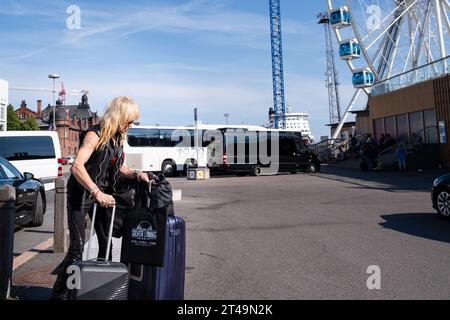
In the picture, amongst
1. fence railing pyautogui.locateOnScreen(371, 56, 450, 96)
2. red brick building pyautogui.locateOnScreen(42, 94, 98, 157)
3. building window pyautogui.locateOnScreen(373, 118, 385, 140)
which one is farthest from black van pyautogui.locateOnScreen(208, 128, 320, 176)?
red brick building pyautogui.locateOnScreen(42, 94, 98, 157)

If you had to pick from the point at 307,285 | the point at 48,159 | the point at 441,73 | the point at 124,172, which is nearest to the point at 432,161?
the point at 441,73

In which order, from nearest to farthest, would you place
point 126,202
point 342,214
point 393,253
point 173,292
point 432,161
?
point 173,292, point 126,202, point 393,253, point 342,214, point 432,161

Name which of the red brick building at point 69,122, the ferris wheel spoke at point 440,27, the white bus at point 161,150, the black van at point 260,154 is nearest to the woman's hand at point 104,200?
the black van at point 260,154

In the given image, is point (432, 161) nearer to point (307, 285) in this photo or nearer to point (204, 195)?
point (204, 195)

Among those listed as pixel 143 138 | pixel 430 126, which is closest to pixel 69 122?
pixel 143 138

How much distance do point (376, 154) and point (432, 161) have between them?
122 inches

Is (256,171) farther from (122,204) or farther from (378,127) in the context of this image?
(122,204)

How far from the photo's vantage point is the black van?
1065 inches

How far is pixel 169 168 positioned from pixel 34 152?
1316cm

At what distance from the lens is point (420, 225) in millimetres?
8633

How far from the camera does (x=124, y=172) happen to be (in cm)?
404

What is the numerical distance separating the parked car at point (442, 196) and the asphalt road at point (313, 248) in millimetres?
210

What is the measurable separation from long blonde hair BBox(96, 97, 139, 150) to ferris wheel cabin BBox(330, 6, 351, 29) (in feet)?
130
